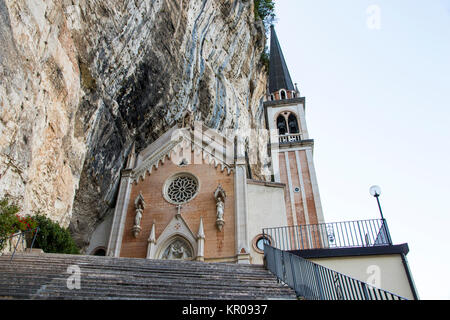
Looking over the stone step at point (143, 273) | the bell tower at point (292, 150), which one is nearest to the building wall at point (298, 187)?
the bell tower at point (292, 150)

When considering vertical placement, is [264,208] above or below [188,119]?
below

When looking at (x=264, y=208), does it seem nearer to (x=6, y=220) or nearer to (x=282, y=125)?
(x=6, y=220)

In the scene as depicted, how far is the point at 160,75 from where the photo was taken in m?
16.2

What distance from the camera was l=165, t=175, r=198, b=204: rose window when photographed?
16.9m

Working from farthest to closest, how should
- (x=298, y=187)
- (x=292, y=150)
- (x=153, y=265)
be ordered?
(x=292, y=150) → (x=298, y=187) → (x=153, y=265)

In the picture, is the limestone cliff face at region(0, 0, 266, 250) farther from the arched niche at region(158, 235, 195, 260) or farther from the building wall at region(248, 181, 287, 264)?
the building wall at region(248, 181, 287, 264)

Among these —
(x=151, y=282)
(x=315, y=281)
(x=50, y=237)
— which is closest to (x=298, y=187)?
(x=50, y=237)

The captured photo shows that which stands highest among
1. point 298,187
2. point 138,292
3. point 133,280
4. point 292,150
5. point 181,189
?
point 292,150

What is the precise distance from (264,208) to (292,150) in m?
9.71

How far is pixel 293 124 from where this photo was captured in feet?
92.2

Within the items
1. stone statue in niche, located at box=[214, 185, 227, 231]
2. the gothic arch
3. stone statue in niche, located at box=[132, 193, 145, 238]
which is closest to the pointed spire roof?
stone statue in niche, located at box=[214, 185, 227, 231]

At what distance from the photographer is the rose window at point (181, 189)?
16922 mm

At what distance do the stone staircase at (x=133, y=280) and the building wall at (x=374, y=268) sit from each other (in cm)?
196

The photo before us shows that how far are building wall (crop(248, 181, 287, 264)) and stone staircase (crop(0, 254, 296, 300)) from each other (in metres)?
7.45
